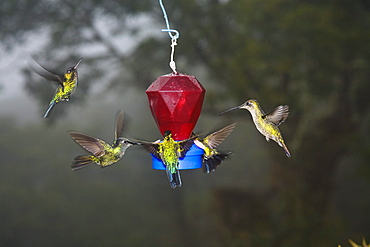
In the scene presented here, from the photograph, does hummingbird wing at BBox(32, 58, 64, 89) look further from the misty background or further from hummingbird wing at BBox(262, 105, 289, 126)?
the misty background

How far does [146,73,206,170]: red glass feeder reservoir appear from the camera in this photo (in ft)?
6.05

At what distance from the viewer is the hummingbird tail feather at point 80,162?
1648 millimetres

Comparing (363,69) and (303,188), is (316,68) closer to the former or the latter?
(363,69)

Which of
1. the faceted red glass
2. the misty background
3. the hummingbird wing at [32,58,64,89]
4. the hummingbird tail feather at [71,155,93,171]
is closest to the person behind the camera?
the hummingbird tail feather at [71,155,93,171]

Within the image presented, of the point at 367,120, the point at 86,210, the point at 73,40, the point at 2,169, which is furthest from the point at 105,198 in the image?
the point at 367,120

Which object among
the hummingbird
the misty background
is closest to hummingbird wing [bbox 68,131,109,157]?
the hummingbird

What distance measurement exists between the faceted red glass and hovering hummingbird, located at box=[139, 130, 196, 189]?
0.71ft

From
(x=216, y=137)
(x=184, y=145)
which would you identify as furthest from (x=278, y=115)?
(x=184, y=145)

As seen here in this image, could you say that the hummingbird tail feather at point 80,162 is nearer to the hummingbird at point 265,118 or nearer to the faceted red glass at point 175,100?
the faceted red glass at point 175,100

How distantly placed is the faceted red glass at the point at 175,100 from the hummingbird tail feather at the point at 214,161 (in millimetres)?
237

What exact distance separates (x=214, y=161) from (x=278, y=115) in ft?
0.97

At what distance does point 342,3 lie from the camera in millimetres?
5238

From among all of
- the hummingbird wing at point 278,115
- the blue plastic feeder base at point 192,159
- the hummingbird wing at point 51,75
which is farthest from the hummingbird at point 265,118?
the hummingbird wing at point 51,75

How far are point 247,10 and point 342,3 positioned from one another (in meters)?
1.02
